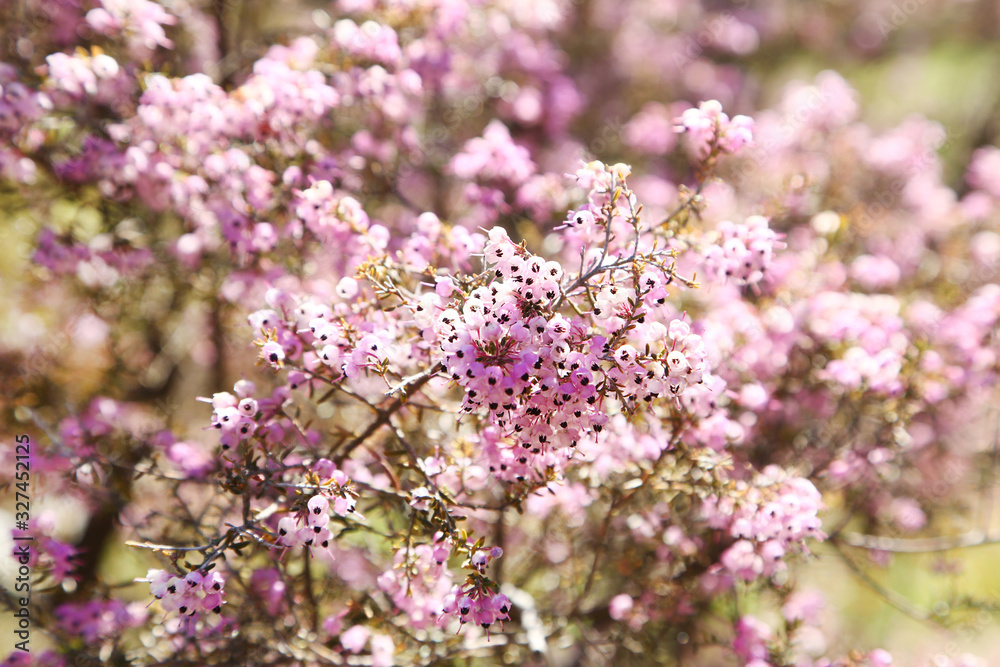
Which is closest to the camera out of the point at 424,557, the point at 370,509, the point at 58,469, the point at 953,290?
the point at 424,557

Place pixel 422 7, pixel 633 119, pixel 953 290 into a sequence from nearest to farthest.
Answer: pixel 422 7, pixel 953 290, pixel 633 119

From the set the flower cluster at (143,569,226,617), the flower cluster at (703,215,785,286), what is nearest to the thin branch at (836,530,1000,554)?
the flower cluster at (703,215,785,286)

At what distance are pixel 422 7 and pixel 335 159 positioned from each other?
1292mm

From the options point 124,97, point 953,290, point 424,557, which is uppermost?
point 953,290

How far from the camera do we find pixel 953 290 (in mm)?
4672

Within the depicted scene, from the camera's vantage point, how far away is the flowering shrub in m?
2.49

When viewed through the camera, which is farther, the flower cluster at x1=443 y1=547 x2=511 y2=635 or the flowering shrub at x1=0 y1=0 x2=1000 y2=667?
the flowering shrub at x1=0 y1=0 x2=1000 y2=667

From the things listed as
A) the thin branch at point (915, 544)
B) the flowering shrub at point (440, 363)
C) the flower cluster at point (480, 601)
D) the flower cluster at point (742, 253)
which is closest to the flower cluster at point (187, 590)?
the flowering shrub at point (440, 363)

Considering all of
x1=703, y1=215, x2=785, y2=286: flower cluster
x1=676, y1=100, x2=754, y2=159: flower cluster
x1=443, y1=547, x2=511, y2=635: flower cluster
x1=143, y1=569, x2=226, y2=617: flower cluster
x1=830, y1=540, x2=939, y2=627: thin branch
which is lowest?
x1=830, y1=540, x2=939, y2=627: thin branch

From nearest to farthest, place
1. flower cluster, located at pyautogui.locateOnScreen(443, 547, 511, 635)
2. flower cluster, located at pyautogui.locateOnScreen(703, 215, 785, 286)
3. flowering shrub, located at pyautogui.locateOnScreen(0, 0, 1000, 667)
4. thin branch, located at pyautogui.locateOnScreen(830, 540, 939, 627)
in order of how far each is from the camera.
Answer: flower cluster, located at pyautogui.locateOnScreen(443, 547, 511, 635), flowering shrub, located at pyautogui.locateOnScreen(0, 0, 1000, 667), flower cluster, located at pyautogui.locateOnScreen(703, 215, 785, 286), thin branch, located at pyautogui.locateOnScreen(830, 540, 939, 627)

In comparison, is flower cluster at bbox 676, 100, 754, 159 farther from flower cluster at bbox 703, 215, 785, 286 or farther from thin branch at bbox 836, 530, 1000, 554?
thin branch at bbox 836, 530, 1000, 554

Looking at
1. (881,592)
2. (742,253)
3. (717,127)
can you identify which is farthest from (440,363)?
(881,592)

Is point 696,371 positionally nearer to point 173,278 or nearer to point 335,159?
point 335,159

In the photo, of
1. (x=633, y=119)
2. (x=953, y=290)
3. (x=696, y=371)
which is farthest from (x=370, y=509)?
(x=633, y=119)
